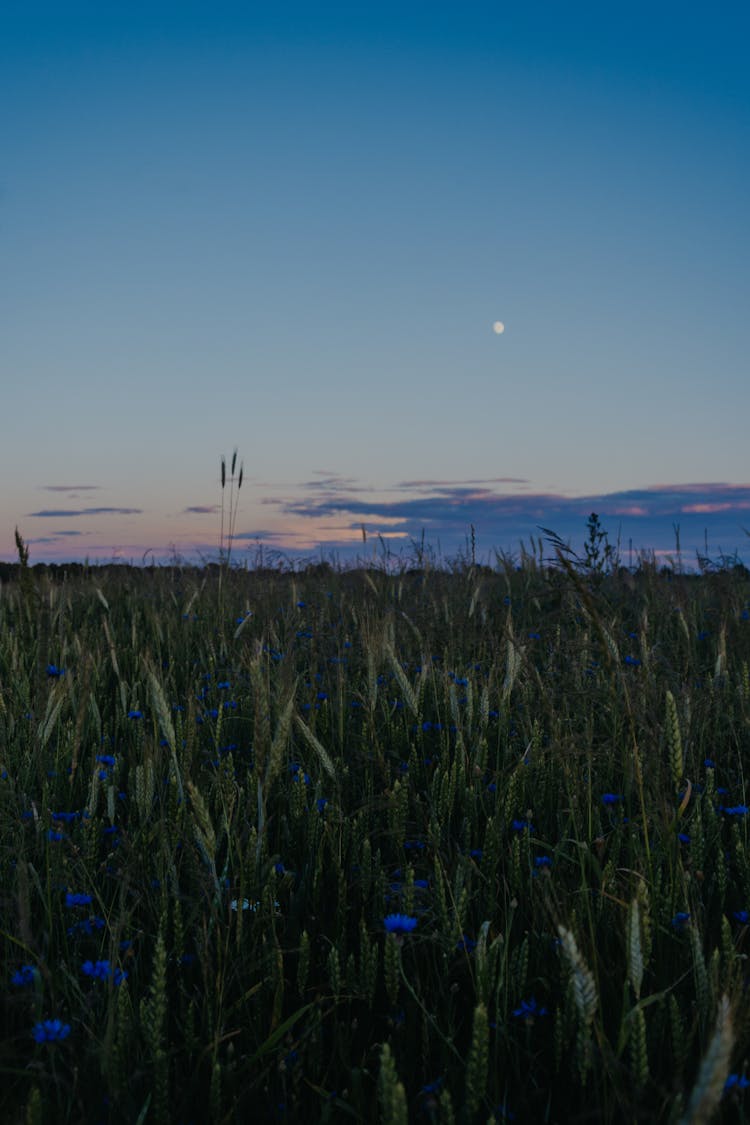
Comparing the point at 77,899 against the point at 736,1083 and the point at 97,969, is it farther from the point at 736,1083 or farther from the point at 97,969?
the point at 736,1083

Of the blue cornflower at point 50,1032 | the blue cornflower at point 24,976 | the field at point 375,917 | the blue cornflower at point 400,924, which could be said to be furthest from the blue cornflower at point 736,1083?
the blue cornflower at point 24,976

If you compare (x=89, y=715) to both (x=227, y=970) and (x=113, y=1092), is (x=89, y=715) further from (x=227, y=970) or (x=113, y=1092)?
(x=113, y=1092)

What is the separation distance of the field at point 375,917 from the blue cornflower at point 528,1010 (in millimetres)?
14

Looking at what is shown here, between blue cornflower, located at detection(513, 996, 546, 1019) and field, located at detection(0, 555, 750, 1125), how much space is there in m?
0.01

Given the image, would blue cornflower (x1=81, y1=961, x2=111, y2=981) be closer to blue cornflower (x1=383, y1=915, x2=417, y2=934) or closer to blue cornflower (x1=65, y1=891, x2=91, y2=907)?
blue cornflower (x1=65, y1=891, x2=91, y2=907)

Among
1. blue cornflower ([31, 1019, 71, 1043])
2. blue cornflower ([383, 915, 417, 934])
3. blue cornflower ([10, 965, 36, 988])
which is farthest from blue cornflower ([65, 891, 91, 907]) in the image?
blue cornflower ([383, 915, 417, 934])

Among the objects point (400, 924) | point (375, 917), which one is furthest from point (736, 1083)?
point (375, 917)

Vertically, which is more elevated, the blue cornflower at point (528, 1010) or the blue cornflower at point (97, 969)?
the blue cornflower at point (97, 969)

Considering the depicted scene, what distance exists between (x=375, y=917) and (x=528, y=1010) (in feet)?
1.61

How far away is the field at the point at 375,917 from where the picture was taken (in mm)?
1451

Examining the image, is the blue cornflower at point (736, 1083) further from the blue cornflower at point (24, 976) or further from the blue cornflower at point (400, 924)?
the blue cornflower at point (24, 976)

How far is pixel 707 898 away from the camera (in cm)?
226

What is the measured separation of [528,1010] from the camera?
168 centimetres

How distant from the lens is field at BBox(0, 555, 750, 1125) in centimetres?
145
